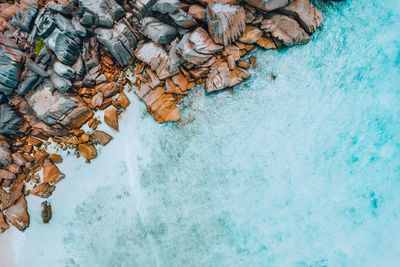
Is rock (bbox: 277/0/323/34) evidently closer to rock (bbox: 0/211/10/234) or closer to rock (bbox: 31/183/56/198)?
rock (bbox: 31/183/56/198)

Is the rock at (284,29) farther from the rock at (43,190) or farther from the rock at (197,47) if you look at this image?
the rock at (43,190)

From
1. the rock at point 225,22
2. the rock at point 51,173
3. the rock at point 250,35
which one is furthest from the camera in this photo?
the rock at point 51,173

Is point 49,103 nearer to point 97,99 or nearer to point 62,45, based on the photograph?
point 97,99

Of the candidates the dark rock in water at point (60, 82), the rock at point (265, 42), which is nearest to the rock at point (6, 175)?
the dark rock in water at point (60, 82)

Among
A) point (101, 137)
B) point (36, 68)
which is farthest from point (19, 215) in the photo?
point (36, 68)

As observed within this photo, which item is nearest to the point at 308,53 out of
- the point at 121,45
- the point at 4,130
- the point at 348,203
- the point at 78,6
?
the point at 348,203

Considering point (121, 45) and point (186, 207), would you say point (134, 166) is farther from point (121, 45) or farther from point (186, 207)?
point (121, 45)
